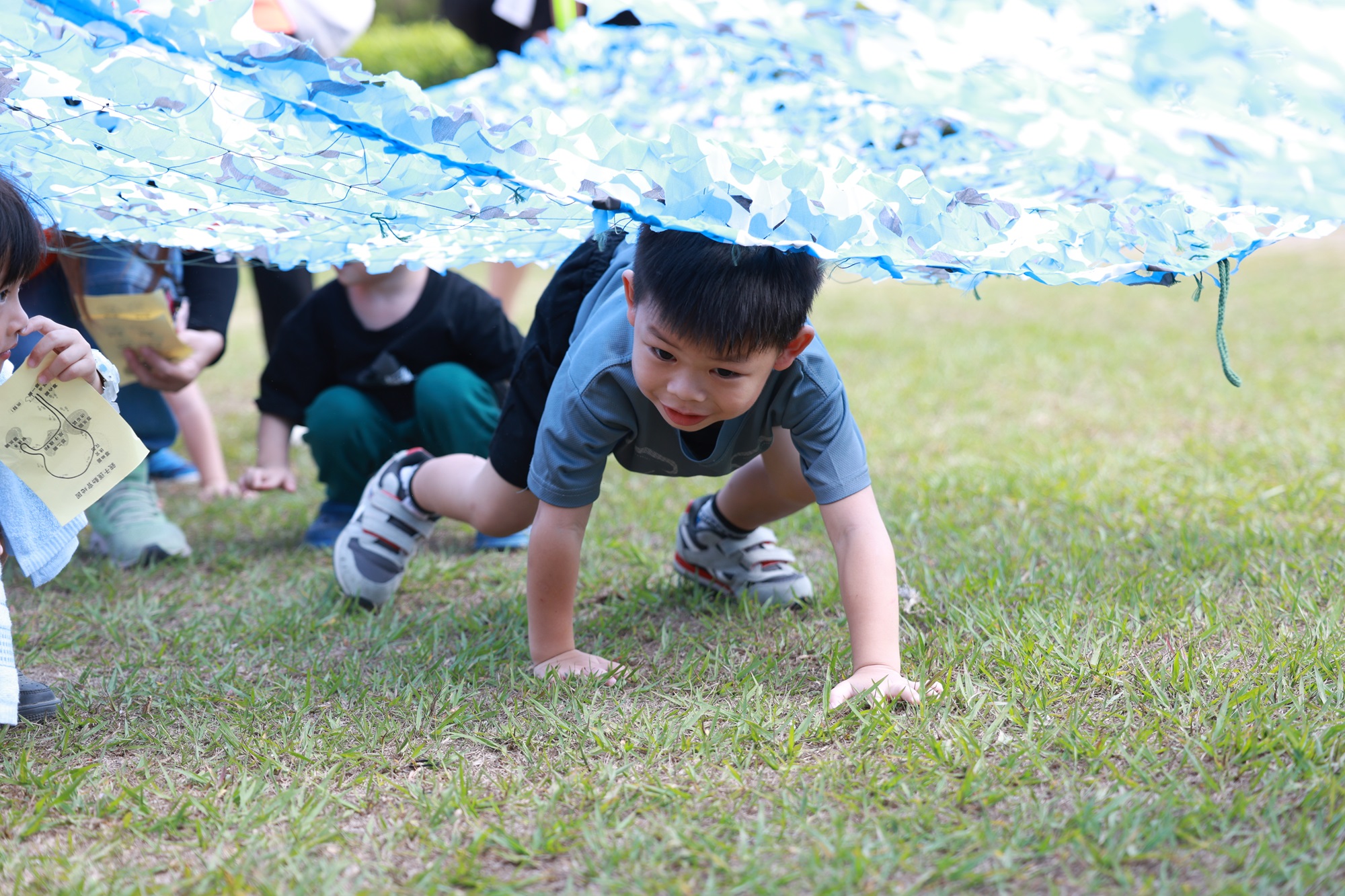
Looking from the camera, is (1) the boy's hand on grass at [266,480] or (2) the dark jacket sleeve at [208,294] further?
(2) the dark jacket sleeve at [208,294]

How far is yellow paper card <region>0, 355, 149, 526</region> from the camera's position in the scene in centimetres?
163

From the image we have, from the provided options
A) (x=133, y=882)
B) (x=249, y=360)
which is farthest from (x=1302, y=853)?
(x=249, y=360)

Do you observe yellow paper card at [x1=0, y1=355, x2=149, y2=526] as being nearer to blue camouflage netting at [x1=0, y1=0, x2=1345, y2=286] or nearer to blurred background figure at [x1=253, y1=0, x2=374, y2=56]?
blue camouflage netting at [x1=0, y1=0, x2=1345, y2=286]

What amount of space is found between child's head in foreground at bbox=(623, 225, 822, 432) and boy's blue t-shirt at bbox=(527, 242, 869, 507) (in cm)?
9

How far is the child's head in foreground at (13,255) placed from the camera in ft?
5.04

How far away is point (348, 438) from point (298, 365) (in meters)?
0.23

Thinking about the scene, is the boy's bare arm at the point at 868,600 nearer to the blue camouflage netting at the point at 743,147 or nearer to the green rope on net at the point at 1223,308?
the blue camouflage netting at the point at 743,147

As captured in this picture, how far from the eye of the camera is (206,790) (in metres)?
1.52

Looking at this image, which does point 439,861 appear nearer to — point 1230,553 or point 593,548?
point 593,548

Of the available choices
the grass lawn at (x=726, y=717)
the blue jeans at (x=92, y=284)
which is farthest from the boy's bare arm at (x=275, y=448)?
the blue jeans at (x=92, y=284)

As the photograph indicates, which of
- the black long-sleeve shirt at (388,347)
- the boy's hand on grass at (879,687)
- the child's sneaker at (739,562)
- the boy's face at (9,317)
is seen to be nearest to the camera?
the boy's face at (9,317)

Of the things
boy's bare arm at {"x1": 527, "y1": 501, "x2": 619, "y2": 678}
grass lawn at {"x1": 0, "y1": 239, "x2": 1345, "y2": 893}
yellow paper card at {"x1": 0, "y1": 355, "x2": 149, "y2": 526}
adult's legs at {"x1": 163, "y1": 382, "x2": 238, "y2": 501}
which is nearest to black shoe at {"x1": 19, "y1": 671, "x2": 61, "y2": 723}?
grass lawn at {"x1": 0, "y1": 239, "x2": 1345, "y2": 893}

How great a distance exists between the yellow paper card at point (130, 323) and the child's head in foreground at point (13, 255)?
79cm

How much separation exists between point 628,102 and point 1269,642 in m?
1.89
